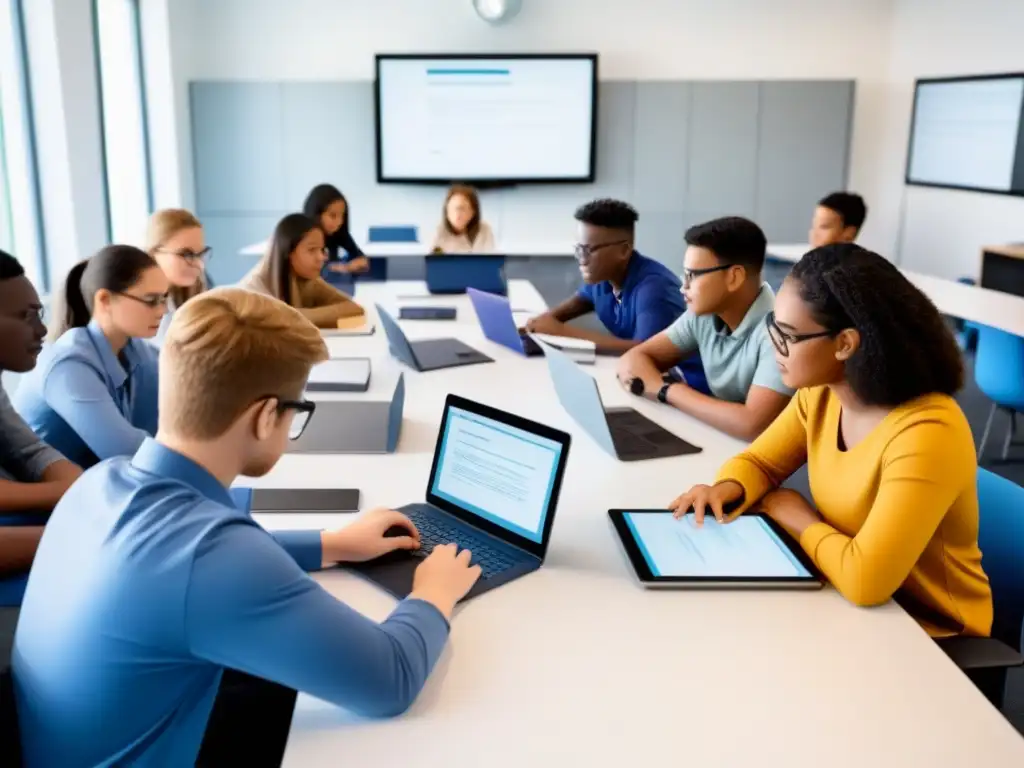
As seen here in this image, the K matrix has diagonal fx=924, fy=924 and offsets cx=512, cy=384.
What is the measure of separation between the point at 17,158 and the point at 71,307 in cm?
262

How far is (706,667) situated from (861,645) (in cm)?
24

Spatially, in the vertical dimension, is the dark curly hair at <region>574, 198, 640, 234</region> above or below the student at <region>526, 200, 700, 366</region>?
above

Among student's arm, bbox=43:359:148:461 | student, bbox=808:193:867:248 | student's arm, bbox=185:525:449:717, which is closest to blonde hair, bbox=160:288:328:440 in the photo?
student's arm, bbox=185:525:449:717

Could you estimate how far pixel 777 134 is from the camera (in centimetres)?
745

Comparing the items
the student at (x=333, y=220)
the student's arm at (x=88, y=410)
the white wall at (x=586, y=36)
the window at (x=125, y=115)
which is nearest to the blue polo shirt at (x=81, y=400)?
the student's arm at (x=88, y=410)

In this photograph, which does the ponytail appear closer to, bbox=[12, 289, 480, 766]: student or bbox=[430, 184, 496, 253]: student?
bbox=[12, 289, 480, 766]: student

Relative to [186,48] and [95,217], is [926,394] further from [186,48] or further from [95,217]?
[186,48]

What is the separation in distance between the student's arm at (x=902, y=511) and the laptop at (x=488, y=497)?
466 millimetres

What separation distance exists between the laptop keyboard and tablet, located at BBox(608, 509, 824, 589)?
224 millimetres

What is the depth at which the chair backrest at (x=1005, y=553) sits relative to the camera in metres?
1.60

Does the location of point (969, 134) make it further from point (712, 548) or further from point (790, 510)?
point (712, 548)

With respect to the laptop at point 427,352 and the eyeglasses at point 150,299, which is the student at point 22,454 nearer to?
the eyeglasses at point 150,299

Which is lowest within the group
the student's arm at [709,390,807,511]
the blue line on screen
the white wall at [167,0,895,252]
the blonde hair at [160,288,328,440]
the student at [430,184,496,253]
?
the student's arm at [709,390,807,511]

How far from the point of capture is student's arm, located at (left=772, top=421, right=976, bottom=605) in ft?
4.59
